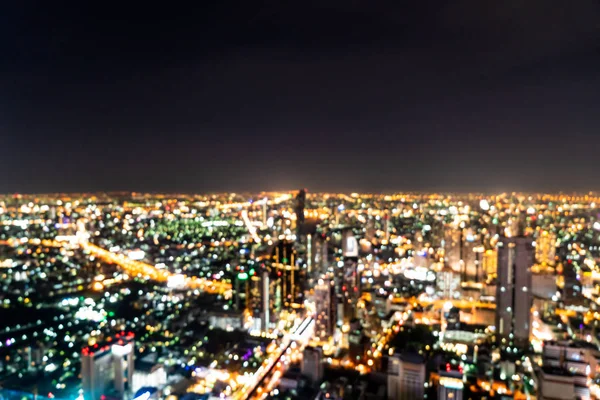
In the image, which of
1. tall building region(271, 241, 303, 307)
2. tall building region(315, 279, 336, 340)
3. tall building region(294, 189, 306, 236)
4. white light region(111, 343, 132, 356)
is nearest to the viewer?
white light region(111, 343, 132, 356)

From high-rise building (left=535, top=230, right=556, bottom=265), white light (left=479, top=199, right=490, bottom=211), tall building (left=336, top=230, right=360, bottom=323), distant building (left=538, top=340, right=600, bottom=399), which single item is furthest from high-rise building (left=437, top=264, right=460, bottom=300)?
distant building (left=538, top=340, right=600, bottom=399)

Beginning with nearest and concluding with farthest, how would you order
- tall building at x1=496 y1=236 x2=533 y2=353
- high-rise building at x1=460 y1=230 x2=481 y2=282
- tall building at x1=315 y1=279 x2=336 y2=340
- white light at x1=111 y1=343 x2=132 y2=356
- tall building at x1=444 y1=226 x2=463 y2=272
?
white light at x1=111 y1=343 x2=132 y2=356 → tall building at x1=496 y1=236 x2=533 y2=353 → tall building at x1=315 y1=279 x2=336 y2=340 → high-rise building at x1=460 y1=230 x2=481 y2=282 → tall building at x1=444 y1=226 x2=463 y2=272

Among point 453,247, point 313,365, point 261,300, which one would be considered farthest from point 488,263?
point 313,365

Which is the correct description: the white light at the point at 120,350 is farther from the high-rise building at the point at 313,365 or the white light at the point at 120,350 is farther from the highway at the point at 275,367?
the high-rise building at the point at 313,365

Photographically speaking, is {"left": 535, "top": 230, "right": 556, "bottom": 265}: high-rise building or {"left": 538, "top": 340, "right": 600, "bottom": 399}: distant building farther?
{"left": 535, "top": 230, "right": 556, "bottom": 265}: high-rise building

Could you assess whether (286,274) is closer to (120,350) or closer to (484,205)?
(120,350)

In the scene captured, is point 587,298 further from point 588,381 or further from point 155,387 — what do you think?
point 155,387

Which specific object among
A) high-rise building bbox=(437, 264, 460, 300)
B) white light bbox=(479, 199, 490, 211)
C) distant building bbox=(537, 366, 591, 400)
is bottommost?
distant building bbox=(537, 366, 591, 400)

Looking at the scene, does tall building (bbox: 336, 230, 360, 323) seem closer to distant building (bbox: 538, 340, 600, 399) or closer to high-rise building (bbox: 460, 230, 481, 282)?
high-rise building (bbox: 460, 230, 481, 282)
